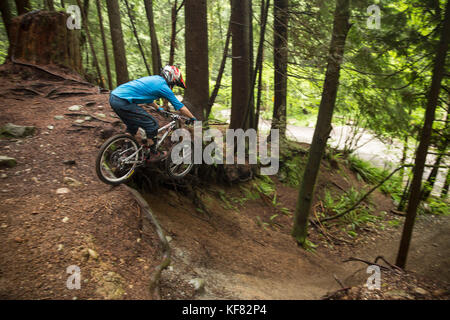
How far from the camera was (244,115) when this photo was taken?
895cm

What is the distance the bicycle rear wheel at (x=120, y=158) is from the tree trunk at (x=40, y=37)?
4841 millimetres

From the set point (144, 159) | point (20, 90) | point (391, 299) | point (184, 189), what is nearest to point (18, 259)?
point (144, 159)

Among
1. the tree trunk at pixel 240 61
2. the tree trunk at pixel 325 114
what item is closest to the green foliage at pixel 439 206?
→ the tree trunk at pixel 325 114

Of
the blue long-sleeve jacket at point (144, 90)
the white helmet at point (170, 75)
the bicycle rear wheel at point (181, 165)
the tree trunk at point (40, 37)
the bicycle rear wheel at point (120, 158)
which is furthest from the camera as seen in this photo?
the tree trunk at point (40, 37)

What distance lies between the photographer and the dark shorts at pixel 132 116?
15.7ft

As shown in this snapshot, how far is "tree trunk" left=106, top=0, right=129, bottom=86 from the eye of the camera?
29.7 feet

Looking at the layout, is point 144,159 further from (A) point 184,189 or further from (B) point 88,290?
(B) point 88,290

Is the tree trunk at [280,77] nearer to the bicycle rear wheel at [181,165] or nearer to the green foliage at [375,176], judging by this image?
the bicycle rear wheel at [181,165]

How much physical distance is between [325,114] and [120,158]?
4646 mm

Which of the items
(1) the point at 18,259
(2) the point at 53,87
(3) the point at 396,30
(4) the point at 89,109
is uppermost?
(3) the point at 396,30

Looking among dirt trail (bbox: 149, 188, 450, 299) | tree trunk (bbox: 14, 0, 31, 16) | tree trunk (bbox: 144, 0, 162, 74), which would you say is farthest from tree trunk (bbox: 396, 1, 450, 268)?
tree trunk (bbox: 14, 0, 31, 16)

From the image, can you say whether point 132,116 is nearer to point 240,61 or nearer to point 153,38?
point 240,61

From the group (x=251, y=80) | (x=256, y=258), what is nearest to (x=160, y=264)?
(x=256, y=258)
